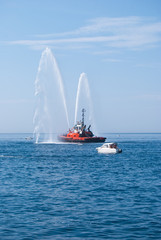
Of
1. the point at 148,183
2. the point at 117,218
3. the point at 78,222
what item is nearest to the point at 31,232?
the point at 78,222

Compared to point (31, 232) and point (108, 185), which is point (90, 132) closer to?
point (108, 185)

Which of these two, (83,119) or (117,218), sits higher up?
(83,119)

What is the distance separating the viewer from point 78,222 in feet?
80.3

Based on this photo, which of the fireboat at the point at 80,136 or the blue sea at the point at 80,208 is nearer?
the blue sea at the point at 80,208

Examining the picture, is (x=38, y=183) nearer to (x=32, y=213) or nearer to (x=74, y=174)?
(x=74, y=174)

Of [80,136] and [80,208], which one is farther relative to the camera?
[80,136]

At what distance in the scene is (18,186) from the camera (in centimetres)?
3934

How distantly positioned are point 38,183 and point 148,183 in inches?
529

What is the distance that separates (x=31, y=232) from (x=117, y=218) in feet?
21.8

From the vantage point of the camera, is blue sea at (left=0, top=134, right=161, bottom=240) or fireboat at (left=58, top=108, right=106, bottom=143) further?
fireboat at (left=58, top=108, right=106, bottom=143)

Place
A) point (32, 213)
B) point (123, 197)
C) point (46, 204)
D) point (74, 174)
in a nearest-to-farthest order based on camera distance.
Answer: point (32, 213)
point (46, 204)
point (123, 197)
point (74, 174)

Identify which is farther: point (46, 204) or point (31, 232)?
point (46, 204)

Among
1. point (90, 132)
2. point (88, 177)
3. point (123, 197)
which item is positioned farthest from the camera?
point (90, 132)

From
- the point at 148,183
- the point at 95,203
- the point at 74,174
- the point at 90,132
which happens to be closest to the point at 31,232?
the point at 95,203
